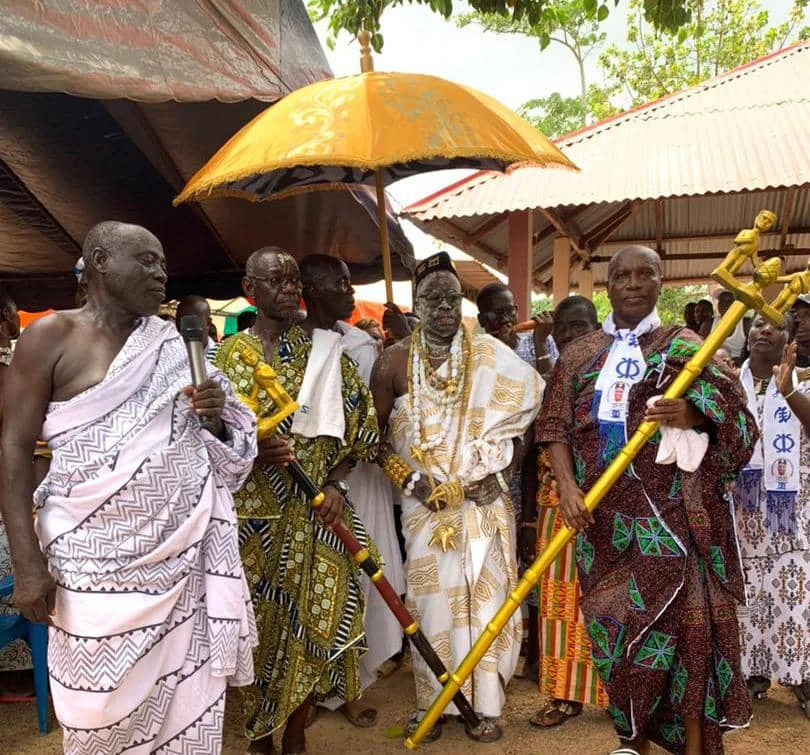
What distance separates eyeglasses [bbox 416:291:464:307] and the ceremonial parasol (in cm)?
72

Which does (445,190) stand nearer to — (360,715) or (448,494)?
(448,494)

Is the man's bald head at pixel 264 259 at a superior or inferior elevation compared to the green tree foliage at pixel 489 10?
inferior

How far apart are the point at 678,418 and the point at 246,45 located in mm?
2772

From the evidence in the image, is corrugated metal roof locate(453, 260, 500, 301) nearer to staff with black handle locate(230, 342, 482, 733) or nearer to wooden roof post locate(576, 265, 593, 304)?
wooden roof post locate(576, 265, 593, 304)

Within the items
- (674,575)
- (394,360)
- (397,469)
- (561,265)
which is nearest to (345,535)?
(397,469)

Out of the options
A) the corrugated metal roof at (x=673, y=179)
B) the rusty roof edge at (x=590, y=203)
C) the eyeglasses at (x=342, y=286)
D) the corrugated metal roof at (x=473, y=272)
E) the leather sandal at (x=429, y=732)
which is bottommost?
the leather sandal at (x=429, y=732)

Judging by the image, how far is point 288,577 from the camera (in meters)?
3.43

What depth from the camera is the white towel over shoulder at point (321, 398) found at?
344 centimetres

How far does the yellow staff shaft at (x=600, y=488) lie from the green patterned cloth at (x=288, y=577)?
486 millimetres

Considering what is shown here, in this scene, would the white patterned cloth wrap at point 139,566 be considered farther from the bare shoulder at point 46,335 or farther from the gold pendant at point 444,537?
the gold pendant at point 444,537

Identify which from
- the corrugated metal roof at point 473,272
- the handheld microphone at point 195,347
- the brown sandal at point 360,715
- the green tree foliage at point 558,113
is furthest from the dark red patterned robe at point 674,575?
the green tree foliage at point 558,113

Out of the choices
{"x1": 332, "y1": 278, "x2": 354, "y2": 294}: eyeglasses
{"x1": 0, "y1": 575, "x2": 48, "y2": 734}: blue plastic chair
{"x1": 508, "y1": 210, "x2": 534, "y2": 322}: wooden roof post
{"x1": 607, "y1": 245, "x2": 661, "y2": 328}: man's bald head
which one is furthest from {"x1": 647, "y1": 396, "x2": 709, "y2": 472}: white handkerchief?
{"x1": 508, "y1": 210, "x2": 534, "y2": 322}: wooden roof post

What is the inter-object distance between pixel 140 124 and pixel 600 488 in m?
3.45

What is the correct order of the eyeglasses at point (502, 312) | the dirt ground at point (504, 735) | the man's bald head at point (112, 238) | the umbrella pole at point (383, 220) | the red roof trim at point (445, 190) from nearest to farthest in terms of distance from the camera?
the man's bald head at point (112, 238) → the dirt ground at point (504, 735) → the umbrella pole at point (383, 220) → the eyeglasses at point (502, 312) → the red roof trim at point (445, 190)
